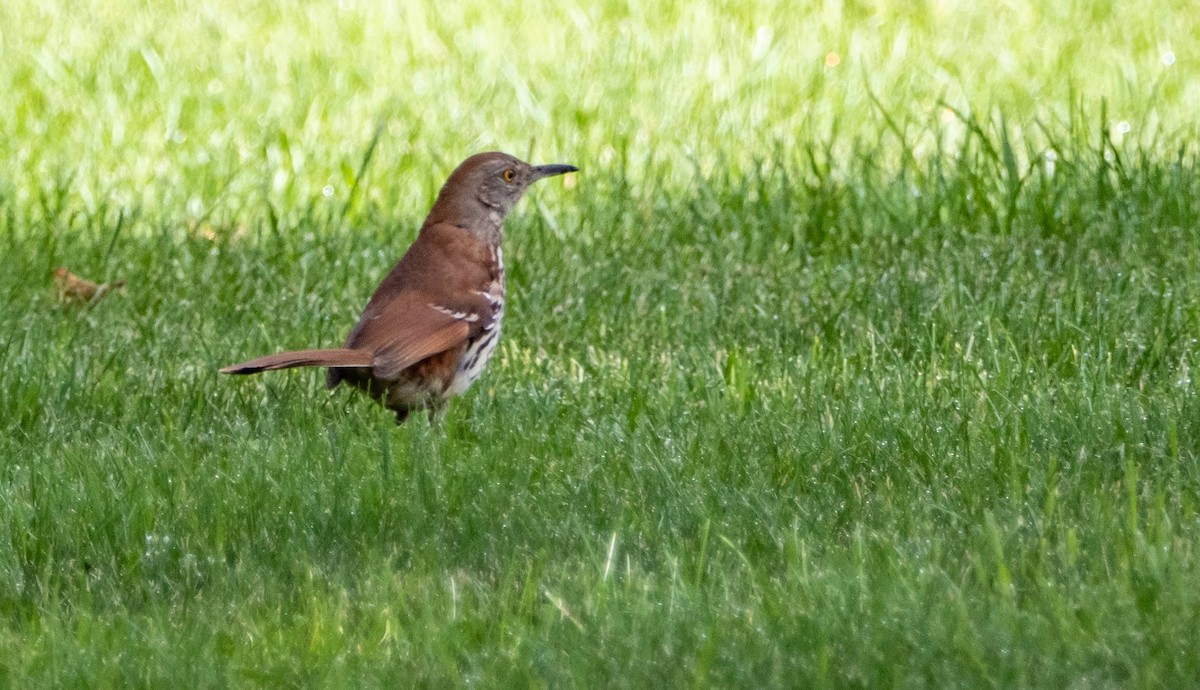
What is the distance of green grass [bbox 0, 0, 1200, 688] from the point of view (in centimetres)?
346

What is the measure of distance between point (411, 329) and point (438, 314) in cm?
12

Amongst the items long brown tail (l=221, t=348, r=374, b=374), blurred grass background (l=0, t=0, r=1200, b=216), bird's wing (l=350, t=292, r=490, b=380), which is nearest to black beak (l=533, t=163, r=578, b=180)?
Answer: bird's wing (l=350, t=292, r=490, b=380)

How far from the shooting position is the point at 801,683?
3.13 meters

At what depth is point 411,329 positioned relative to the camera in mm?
5254

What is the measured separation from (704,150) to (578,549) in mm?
4322

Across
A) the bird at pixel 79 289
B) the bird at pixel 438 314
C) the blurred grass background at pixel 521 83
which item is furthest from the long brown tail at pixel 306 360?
the blurred grass background at pixel 521 83

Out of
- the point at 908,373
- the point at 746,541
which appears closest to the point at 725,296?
the point at 908,373

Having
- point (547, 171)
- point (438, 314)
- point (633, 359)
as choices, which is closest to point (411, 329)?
point (438, 314)

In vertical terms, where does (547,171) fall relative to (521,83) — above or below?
below

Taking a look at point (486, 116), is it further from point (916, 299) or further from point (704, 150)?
point (916, 299)

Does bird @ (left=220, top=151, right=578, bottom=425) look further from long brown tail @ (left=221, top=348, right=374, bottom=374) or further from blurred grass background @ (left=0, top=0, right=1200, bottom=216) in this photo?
blurred grass background @ (left=0, top=0, right=1200, bottom=216)

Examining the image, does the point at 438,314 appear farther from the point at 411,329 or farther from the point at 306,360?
the point at 306,360

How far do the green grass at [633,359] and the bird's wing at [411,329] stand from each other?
23cm

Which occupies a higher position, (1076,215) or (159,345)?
(1076,215)
